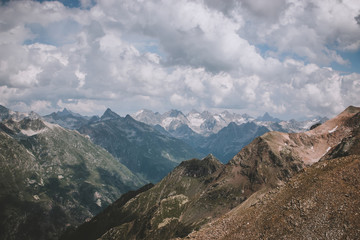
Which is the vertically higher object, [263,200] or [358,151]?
[358,151]

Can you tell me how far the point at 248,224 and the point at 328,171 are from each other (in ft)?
86.1

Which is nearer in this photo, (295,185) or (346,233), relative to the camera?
(346,233)

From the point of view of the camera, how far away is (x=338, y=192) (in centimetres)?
6241

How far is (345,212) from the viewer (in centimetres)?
5794

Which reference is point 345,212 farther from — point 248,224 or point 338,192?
point 248,224

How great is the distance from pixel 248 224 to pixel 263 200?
32.9ft

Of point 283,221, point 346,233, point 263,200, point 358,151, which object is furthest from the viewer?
point 358,151

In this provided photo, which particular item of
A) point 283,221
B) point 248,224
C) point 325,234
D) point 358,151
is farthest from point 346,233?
point 358,151

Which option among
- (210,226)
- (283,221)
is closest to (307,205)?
(283,221)

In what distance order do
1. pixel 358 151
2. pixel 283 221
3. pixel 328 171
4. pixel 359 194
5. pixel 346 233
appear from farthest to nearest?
1. pixel 358 151
2. pixel 328 171
3. pixel 283 221
4. pixel 359 194
5. pixel 346 233

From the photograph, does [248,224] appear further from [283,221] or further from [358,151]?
[358,151]

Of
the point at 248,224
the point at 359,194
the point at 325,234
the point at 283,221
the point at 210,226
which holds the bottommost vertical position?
the point at 210,226

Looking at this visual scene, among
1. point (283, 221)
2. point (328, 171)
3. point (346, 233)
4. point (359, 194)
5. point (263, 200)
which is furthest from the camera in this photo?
point (263, 200)

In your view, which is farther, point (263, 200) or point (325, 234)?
point (263, 200)
